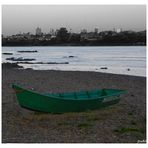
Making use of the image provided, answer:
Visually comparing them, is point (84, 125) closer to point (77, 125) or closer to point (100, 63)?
point (77, 125)

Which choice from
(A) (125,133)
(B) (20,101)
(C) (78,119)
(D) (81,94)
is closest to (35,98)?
(B) (20,101)

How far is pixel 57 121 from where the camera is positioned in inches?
410

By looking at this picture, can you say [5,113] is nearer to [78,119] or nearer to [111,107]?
[78,119]

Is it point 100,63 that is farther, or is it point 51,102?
point 100,63

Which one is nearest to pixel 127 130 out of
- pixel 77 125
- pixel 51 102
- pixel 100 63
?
pixel 77 125

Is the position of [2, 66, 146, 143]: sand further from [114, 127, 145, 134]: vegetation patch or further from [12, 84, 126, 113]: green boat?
[12, 84, 126, 113]: green boat


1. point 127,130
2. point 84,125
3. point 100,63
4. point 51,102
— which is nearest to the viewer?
point 127,130

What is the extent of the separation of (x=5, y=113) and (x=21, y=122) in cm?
137

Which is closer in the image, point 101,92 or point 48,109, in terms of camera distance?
point 48,109

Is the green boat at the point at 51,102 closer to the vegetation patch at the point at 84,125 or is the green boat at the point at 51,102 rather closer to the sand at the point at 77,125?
the sand at the point at 77,125

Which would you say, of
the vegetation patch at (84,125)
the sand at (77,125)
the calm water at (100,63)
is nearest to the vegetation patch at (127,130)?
the sand at (77,125)

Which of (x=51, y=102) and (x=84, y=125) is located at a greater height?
(x=51, y=102)

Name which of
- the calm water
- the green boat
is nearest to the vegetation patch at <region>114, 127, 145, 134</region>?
the green boat

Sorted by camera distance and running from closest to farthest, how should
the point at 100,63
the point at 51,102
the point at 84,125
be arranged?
the point at 84,125
the point at 51,102
the point at 100,63
